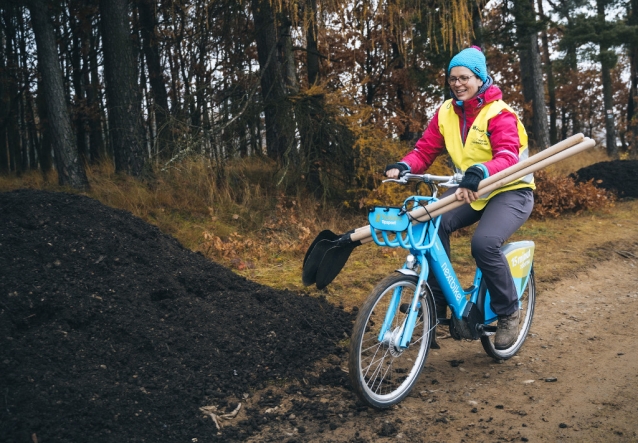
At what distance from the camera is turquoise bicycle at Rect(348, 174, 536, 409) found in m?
3.88

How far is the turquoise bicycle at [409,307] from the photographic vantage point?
388 cm

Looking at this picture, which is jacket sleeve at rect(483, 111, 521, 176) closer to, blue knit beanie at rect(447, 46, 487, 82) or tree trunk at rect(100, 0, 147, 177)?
blue knit beanie at rect(447, 46, 487, 82)

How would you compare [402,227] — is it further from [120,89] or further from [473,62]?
[120,89]

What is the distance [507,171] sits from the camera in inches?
158

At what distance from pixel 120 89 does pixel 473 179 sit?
7.96 metres

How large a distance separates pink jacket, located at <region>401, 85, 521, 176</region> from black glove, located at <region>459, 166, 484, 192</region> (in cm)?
13

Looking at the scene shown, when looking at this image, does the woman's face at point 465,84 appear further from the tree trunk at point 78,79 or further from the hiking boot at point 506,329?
the tree trunk at point 78,79

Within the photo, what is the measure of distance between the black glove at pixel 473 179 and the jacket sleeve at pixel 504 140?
0.61 feet

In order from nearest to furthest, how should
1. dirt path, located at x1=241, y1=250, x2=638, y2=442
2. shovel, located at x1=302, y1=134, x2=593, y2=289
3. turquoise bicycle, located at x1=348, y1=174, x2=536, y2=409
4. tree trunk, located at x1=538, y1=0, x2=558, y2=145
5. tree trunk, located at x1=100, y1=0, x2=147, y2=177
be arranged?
dirt path, located at x1=241, y1=250, x2=638, y2=442 → turquoise bicycle, located at x1=348, y1=174, x2=536, y2=409 → shovel, located at x1=302, y1=134, x2=593, y2=289 → tree trunk, located at x1=100, y1=0, x2=147, y2=177 → tree trunk, located at x1=538, y1=0, x2=558, y2=145

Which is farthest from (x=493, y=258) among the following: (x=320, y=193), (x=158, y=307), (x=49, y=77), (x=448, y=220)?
(x=49, y=77)

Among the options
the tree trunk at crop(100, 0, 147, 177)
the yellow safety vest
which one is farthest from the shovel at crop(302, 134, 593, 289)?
the tree trunk at crop(100, 0, 147, 177)

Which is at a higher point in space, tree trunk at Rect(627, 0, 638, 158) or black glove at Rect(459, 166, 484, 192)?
tree trunk at Rect(627, 0, 638, 158)

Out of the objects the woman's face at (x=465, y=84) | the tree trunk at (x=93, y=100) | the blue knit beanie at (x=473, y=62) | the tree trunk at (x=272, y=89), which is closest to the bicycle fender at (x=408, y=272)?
the woman's face at (x=465, y=84)

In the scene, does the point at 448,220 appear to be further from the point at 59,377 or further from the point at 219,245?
the point at 219,245
